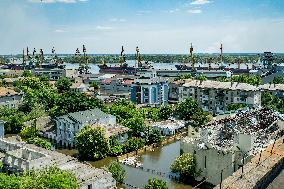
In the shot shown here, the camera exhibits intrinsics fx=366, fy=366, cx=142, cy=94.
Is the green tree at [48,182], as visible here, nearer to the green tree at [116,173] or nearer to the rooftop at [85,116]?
the green tree at [116,173]

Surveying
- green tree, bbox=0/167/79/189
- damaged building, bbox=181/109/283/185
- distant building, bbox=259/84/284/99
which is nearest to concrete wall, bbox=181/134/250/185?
damaged building, bbox=181/109/283/185

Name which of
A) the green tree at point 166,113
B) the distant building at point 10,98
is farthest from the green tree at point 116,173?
the distant building at point 10,98

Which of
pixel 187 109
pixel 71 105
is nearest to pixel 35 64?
pixel 71 105

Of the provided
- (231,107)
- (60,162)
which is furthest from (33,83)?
(60,162)

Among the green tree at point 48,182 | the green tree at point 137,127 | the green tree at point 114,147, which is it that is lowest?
the green tree at point 114,147

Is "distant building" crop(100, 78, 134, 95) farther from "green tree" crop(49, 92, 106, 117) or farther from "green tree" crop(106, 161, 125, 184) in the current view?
"green tree" crop(106, 161, 125, 184)

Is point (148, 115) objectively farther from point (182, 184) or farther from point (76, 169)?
point (76, 169)
